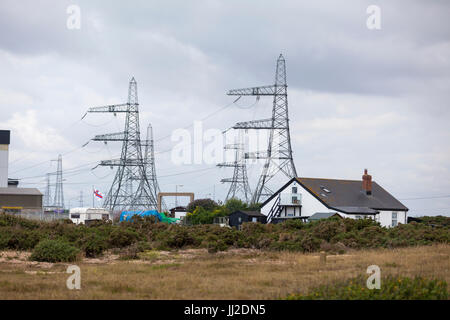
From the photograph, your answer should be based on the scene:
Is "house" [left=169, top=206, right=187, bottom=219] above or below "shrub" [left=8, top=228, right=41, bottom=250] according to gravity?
above

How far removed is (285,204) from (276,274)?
152ft

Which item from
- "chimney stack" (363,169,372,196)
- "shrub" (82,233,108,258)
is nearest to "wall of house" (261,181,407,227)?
"chimney stack" (363,169,372,196)

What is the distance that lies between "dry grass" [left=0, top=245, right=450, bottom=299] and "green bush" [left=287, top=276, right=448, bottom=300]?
55.8 inches

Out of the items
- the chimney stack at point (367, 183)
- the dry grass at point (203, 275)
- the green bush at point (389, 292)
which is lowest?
the dry grass at point (203, 275)

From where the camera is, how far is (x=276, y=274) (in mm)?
20578

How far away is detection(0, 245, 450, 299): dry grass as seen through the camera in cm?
1590

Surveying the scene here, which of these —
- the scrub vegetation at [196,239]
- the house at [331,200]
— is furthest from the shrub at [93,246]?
the house at [331,200]

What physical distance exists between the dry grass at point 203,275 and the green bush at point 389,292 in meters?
1.42

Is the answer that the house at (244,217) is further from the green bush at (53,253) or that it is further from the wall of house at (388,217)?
the green bush at (53,253)

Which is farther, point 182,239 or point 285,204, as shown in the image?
point 285,204

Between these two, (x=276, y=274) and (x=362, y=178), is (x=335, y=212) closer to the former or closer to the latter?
(x=362, y=178)

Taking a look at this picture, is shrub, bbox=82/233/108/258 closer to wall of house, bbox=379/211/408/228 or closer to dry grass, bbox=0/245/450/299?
dry grass, bbox=0/245/450/299

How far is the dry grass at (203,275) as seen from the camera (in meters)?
15.9
